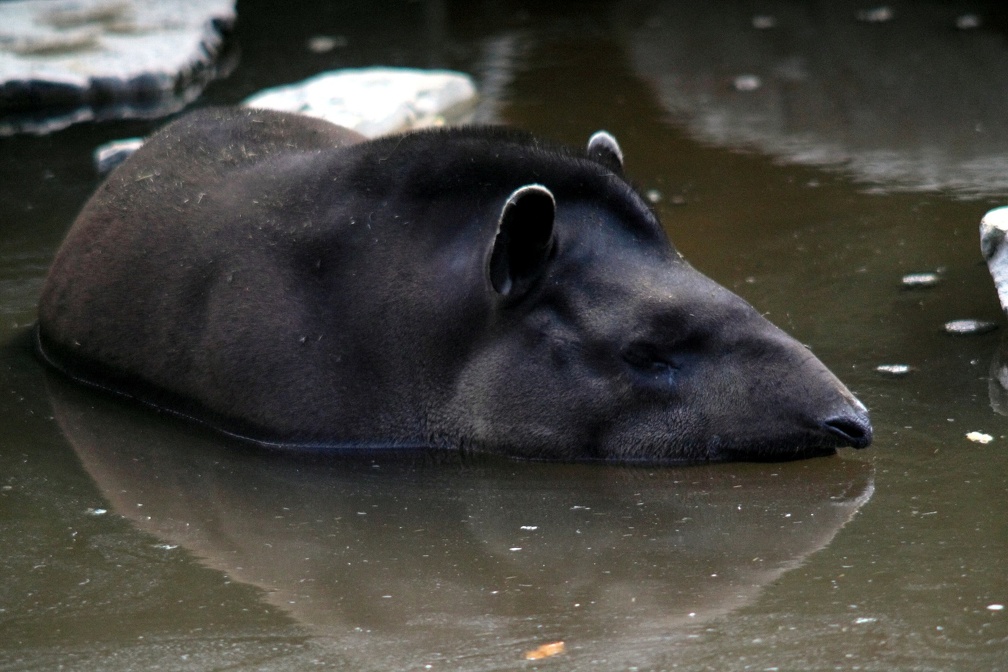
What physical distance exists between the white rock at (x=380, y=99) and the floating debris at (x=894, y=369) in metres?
4.41

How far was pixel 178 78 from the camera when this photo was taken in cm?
1186

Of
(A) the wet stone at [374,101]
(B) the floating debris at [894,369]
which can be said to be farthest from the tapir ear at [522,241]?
(A) the wet stone at [374,101]

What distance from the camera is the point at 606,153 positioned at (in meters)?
6.07

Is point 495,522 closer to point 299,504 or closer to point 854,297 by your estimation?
point 299,504

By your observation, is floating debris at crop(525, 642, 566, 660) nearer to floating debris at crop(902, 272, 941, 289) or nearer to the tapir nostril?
the tapir nostril

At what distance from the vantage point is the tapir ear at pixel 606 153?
581cm

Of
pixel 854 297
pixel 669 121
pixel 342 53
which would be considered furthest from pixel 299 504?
pixel 342 53

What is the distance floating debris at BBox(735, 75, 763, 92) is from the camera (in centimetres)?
1098

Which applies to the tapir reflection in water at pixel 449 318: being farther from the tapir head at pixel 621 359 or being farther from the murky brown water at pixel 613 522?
the murky brown water at pixel 613 522

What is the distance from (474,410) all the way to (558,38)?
27.3ft

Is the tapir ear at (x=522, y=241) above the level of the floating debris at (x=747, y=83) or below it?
above

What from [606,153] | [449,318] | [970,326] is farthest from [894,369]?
[449,318]

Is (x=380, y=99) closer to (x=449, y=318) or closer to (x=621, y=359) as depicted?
(x=449, y=318)

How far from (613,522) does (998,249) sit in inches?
86.1
